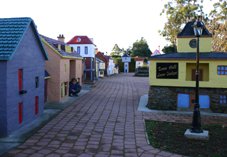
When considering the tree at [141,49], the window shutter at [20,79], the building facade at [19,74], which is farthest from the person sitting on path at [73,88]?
the tree at [141,49]

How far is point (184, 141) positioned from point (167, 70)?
1021 centimetres

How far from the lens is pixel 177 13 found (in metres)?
40.4

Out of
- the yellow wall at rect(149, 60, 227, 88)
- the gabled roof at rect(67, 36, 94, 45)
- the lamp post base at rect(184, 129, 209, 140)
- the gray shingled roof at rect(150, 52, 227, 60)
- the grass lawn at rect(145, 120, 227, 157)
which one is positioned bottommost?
the grass lawn at rect(145, 120, 227, 157)

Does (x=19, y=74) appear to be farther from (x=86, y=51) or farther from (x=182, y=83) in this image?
(x=86, y=51)

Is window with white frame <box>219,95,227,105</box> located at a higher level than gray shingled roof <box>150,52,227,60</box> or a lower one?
lower

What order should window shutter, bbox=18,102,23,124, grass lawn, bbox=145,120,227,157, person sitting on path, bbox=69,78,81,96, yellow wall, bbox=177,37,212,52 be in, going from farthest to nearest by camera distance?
person sitting on path, bbox=69,78,81,96, yellow wall, bbox=177,37,212,52, window shutter, bbox=18,102,23,124, grass lawn, bbox=145,120,227,157

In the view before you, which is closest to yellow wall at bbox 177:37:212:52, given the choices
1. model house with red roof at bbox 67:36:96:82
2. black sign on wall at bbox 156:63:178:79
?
black sign on wall at bbox 156:63:178:79

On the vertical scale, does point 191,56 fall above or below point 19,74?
above

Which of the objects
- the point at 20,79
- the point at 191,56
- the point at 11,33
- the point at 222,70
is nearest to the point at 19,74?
the point at 20,79

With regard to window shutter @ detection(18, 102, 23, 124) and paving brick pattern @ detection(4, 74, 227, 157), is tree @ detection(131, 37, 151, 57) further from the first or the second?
window shutter @ detection(18, 102, 23, 124)

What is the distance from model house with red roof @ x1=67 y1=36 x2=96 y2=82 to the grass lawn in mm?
29293

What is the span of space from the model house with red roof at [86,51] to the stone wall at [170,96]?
74.0 feet

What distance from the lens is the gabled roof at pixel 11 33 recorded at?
12938 mm

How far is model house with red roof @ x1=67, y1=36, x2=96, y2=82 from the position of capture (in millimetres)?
44469
